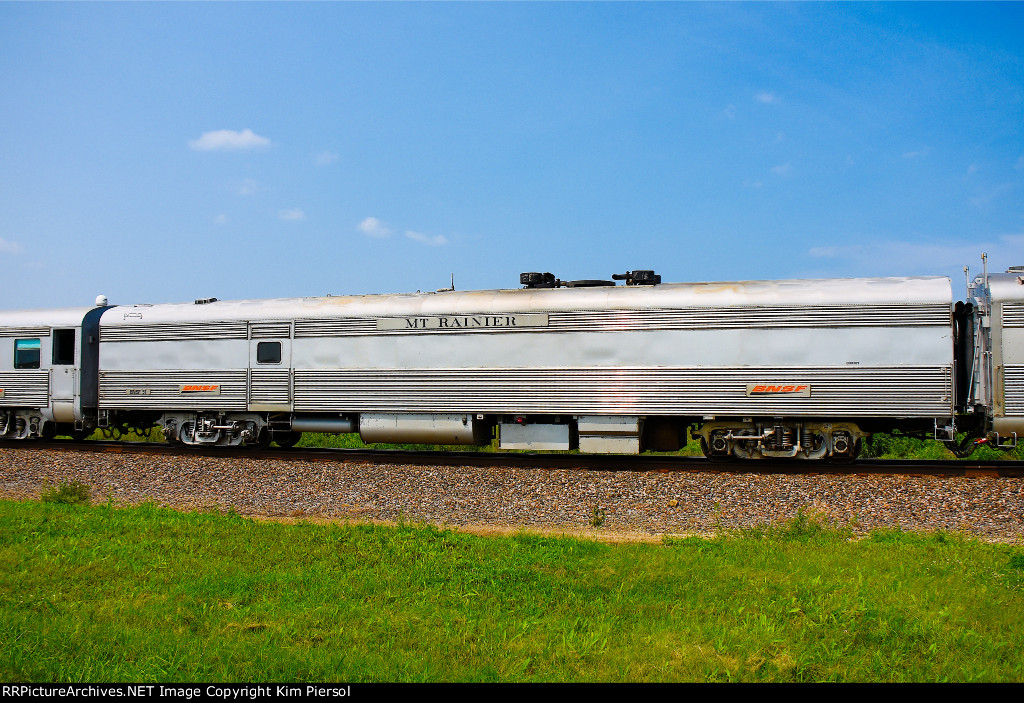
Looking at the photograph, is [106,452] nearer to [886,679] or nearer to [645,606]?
[645,606]

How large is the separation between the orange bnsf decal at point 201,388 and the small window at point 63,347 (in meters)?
3.64

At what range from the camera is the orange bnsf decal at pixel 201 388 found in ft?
58.1

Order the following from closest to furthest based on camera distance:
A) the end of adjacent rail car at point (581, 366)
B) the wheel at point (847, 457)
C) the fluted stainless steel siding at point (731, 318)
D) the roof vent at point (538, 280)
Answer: the fluted stainless steel siding at point (731, 318)
the end of adjacent rail car at point (581, 366)
the wheel at point (847, 457)
the roof vent at point (538, 280)

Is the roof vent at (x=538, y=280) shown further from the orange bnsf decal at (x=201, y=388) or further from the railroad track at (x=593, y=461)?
the orange bnsf decal at (x=201, y=388)

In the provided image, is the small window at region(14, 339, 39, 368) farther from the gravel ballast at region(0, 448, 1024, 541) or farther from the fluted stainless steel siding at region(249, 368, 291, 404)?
the fluted stainless steel siding at region(249, 368, 291, 404)

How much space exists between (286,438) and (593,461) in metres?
7.90

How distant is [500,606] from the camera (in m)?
6.71

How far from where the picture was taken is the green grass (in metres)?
5.37

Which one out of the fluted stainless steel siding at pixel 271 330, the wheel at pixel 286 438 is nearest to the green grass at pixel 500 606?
the fluted stainless steel siding at pixel 271 330

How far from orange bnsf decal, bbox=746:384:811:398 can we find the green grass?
451 centimetres

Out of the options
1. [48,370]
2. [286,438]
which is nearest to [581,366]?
[286,438]

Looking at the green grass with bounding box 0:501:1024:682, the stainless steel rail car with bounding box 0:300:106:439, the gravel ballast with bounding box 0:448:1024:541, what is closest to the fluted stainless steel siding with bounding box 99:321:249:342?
the stainless steel rail car with bounding box 0:300:106:439

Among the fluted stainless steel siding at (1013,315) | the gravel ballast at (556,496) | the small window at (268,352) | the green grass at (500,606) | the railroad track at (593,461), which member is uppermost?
the fluted stainless steel siding at (1013,315)

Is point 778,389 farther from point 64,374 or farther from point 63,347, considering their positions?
point 63,347
